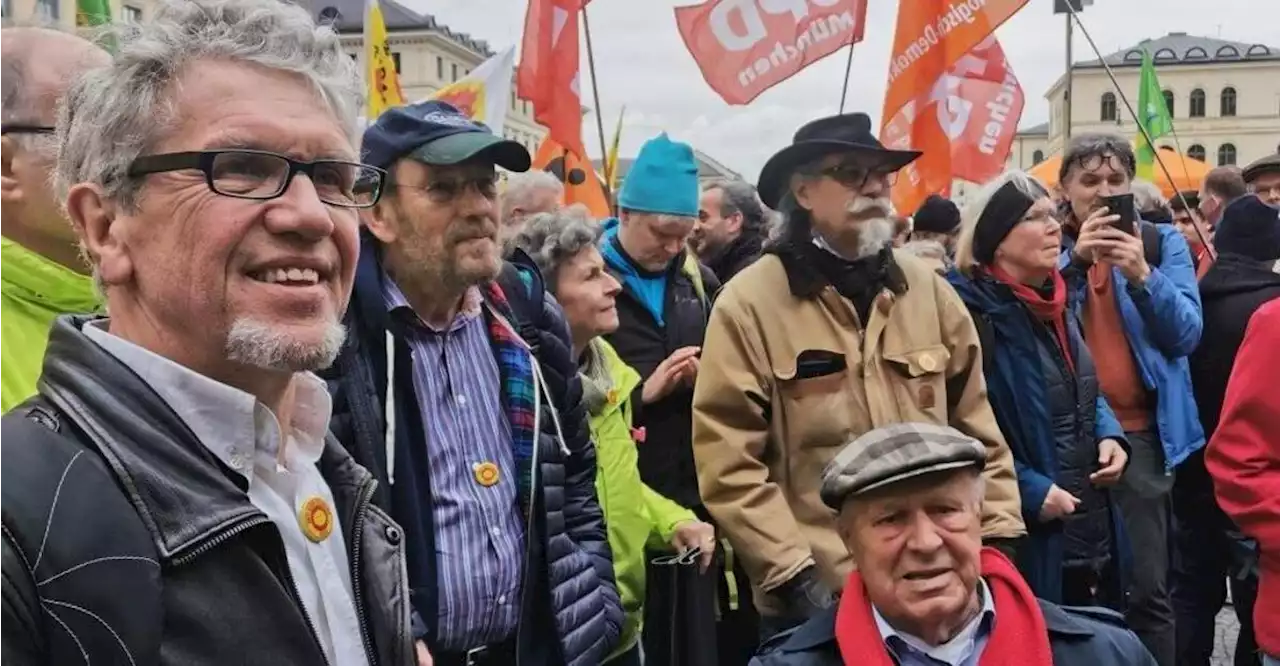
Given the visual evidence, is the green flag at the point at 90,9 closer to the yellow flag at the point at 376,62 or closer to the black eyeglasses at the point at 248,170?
the black eyeglasses at the point at 248,170

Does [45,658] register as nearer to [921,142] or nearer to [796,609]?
[796,609]

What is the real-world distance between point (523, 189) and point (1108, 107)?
74.9 metres

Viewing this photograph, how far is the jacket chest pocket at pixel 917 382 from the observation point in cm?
323

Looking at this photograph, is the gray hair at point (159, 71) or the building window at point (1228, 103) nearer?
the gray hair at point (159, 71)

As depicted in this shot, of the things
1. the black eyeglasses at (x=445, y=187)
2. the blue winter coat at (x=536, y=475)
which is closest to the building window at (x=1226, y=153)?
the blue winter coat at (x=536, y=475)

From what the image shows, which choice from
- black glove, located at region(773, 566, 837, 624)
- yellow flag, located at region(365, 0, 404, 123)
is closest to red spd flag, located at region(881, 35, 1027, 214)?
yellow flag, located at region(365, 0, 404, 123)

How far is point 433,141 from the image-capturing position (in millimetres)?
2572

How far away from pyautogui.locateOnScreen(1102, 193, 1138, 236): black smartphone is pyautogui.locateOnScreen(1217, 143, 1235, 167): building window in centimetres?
7777

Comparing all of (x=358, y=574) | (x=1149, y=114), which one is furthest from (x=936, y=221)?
(x=1149, y=114)

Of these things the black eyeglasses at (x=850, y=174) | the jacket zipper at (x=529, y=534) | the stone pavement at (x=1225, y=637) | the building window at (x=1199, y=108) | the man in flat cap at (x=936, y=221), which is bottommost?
the stone pavement at (x=1225, y=637)

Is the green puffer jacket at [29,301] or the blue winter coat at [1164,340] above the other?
the green puffer jacket at [29,301]

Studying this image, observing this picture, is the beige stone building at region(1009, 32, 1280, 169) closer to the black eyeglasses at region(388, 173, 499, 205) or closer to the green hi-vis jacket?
the green hi-vis jacket

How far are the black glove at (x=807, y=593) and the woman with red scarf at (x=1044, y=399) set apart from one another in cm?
101

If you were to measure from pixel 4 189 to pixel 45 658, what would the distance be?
49.3 inches
